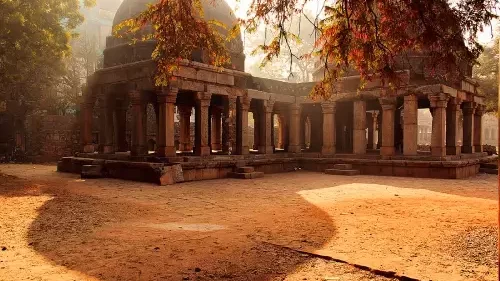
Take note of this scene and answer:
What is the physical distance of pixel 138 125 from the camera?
13.4 meters

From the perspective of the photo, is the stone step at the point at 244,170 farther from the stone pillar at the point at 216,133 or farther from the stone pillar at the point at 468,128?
the stone pillar at the point at 468,128

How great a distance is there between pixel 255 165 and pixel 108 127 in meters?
6.12

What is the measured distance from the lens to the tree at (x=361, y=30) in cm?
509

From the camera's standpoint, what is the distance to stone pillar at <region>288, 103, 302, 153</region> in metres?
17.2

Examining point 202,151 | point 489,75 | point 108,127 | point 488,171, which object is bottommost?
point 488,171

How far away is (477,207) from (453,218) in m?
1.59

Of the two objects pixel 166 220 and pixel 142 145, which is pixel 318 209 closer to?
pixel 166 220

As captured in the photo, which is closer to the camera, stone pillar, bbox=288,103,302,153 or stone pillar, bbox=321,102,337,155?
stone pillar, bbox=321,102,337,155

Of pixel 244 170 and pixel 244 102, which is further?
pixel 244 102

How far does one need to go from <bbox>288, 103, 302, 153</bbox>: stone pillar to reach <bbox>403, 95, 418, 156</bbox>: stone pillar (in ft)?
15.9

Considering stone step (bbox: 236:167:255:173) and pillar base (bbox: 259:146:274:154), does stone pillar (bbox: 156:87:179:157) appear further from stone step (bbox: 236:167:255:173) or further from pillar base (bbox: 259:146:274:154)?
pillar base (bbox: 259:146:274:154)

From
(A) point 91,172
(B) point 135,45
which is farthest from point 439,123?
(A) point 91,172

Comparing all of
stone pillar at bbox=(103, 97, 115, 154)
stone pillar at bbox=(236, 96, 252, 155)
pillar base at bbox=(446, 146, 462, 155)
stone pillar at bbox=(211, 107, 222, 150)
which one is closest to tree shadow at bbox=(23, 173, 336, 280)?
stone pillar at bbox=(236, 96, 252, 155)

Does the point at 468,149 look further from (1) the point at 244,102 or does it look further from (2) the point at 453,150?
(1) the point at 244,102
